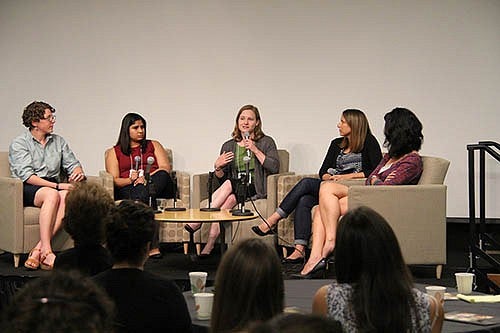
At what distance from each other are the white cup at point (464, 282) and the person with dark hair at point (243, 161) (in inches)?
140

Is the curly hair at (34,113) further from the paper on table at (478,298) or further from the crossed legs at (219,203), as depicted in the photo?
the paper on table at (478,298)

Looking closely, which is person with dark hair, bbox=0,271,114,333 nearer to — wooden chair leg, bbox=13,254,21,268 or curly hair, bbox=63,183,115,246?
curly hair, bbox=63,183,115,246

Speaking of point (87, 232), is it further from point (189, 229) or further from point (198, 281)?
point (189, 229)

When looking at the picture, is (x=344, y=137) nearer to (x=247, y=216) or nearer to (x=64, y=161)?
(x=247, y=216)

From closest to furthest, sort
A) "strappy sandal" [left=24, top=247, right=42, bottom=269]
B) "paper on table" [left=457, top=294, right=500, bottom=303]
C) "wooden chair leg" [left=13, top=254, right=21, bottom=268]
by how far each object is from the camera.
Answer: "paper on table" [left=457, top=294, right=500, bottom=303] < "strappy sandal" [left=24, top=247, right=42, bottom=269] < "wooden chair leg" [left=13, top=254, right=21, bottom=268]

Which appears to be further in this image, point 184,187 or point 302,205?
point 184,187

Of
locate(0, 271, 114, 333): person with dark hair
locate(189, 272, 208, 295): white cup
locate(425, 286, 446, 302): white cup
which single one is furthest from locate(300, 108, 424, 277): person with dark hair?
locate(0, 271, 114, 333): person with dark hair

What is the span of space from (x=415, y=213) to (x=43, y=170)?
2.93m

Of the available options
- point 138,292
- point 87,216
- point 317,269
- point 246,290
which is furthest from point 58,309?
point 317,269

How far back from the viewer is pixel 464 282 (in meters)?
3.88

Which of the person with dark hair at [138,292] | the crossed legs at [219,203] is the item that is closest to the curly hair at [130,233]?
the person with dark hair at [138,292]

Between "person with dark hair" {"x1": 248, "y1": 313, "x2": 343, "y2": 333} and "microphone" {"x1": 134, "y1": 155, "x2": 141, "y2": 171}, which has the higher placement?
"microphone" {"x1": 134, "y1": 155, "x2": 141, "y2": 171}

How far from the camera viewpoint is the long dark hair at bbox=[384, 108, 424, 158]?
6516 mm

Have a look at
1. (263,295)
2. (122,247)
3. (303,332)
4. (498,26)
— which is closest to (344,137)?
(498,26)
